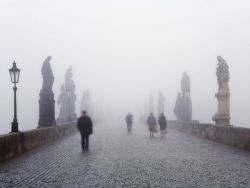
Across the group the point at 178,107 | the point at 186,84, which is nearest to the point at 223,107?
the point at 186,84

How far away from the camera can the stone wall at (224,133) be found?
17.5 m

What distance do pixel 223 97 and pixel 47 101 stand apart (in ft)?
36.2

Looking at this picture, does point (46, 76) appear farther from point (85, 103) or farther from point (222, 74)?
point (85, 103)

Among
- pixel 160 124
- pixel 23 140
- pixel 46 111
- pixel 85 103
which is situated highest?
pixel 46 111

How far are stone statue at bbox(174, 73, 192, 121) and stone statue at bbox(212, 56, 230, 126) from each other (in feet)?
40.7

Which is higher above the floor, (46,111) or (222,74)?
(222,74)

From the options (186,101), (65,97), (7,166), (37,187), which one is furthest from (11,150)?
(65,97)

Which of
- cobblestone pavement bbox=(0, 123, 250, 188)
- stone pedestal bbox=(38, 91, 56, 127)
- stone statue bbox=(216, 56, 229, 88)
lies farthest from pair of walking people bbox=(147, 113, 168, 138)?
cobblestone pavement bbox=(0, 123, 250, 188)

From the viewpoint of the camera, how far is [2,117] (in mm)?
162250

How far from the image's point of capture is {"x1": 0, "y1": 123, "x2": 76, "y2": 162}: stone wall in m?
14.3

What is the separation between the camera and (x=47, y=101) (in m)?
29.0

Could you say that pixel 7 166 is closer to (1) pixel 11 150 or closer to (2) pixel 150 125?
(1) pixel 11 150

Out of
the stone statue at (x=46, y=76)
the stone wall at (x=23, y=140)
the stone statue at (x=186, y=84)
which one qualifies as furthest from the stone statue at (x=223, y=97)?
the stone statue at (x=186, y=84)

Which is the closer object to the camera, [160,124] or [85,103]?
[160,124]
